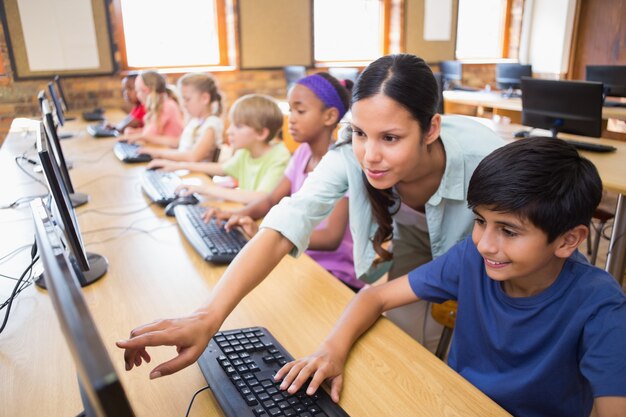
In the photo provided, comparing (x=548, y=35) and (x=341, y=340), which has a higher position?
(x=548, y=35)

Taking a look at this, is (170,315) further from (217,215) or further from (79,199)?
(79,199)

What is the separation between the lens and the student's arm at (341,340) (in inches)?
33.0

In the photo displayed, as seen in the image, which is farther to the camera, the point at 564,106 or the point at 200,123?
the point at 200,123

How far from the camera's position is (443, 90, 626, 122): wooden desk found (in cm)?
364

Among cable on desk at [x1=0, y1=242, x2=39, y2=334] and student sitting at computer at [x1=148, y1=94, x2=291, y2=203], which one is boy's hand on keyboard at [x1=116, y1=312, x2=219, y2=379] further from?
student sitting at computer at [x1=148, y1=94, x2=291, y2=203]

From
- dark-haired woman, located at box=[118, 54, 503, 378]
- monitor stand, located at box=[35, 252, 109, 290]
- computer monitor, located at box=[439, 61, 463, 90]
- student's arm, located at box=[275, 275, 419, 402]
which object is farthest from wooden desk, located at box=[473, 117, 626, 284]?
computer monitor, located at box=[439, 61, 463, 90]

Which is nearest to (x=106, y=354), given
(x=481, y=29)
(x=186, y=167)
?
(x=186, y=167)

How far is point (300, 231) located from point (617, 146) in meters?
2.22

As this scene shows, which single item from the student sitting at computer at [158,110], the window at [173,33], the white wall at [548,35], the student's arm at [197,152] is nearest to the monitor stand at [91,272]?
the student's arm at [197,152]

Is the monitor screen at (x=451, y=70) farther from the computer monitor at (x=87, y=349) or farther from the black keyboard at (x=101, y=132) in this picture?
the computer monitor at (x=87, y=349)

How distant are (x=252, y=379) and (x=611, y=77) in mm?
4248

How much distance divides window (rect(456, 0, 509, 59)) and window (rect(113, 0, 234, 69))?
132 inches

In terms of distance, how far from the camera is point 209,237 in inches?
58.1

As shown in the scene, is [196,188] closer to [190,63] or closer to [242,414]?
[242,414]
